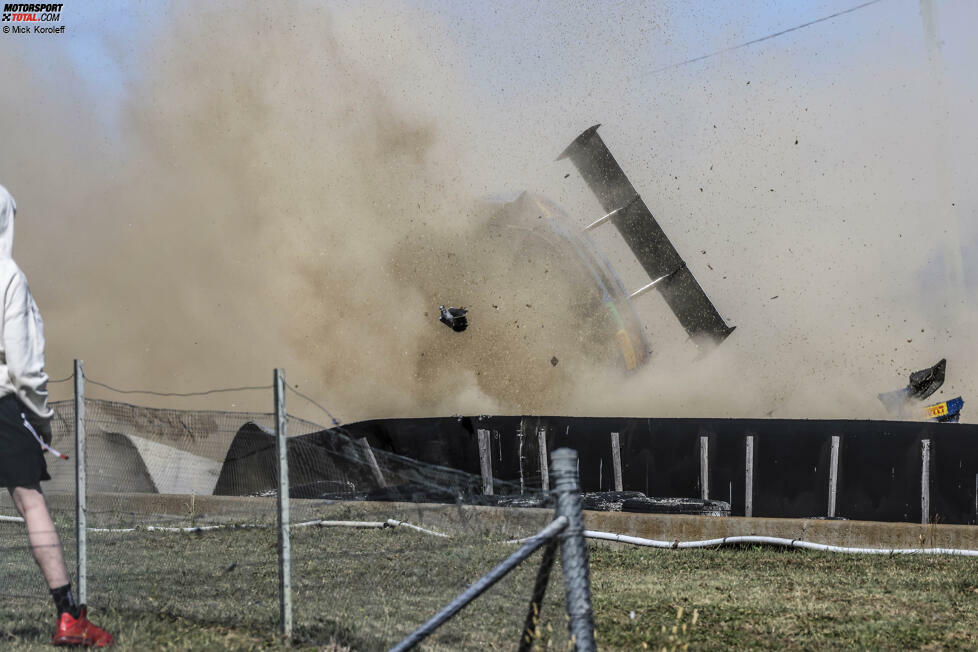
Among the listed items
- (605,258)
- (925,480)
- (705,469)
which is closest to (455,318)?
(605,258)

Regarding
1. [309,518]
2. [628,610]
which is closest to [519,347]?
[309,518]

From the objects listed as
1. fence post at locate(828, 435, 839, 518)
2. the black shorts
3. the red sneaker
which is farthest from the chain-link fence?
fence post at locate(828, 435, 839, 518)

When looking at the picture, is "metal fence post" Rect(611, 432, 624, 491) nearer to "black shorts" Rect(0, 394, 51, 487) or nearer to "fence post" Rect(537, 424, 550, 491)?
"fence post" Rect(537, 424, 550, 491)

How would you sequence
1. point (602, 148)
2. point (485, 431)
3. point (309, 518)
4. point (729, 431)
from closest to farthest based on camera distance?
point (309, 518) → point (729, 431) → point (485, 431) → point (602, 148)

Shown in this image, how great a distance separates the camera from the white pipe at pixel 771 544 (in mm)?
9375

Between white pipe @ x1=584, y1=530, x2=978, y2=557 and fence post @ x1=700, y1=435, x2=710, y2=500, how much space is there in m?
4.39

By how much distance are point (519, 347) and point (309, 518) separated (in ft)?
45.6

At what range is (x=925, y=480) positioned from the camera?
1309 centimetres

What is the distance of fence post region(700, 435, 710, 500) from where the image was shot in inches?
568

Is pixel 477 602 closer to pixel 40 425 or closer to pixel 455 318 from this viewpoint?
pixel 40 425

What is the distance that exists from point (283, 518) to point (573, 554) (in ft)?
6.68

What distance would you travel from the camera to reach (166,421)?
7.08 meters

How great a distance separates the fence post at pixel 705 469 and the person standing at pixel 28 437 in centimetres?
1033

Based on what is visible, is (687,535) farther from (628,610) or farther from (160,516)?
(160,516)
